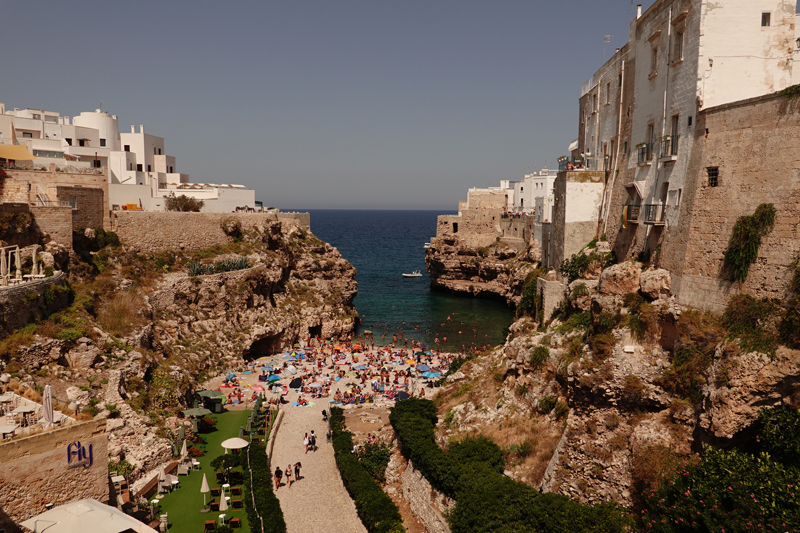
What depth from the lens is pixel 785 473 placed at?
12148 millimetres

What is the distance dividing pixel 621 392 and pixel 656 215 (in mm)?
6565

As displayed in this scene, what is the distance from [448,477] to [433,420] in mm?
5112

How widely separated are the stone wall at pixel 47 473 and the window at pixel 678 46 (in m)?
20.7

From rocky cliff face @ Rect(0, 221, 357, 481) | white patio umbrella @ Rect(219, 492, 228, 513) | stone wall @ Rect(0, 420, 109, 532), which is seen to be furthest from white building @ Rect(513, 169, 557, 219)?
stone wall @ Rect(0, 420, 109, 532)

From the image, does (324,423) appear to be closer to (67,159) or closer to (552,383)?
(552,383)

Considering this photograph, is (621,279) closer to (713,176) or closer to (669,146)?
(713,176)

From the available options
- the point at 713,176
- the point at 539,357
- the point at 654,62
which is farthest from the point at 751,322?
the point at 654,62

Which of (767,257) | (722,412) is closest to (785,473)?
(722,412)

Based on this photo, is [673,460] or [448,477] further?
[448,477]

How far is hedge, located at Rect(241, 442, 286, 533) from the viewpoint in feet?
62.8

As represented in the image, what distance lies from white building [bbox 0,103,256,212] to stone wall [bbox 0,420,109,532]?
3171 centimetres

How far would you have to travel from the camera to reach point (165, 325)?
32906 mm

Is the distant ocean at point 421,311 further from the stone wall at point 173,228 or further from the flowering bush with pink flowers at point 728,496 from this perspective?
the flowering bush with pink flowers at point 728,496

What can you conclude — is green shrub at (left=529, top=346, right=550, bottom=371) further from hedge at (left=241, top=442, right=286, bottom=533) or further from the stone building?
hedge at (left=241, top=442, right=286, bottom=533)
